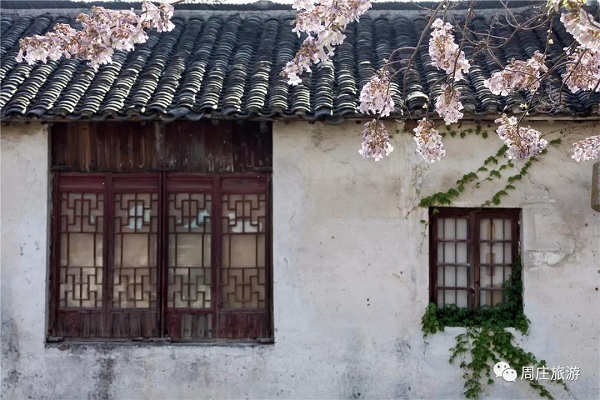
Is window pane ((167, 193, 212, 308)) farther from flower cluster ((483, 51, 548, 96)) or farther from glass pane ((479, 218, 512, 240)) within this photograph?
flower cluster ((483, 51, 548, 96))

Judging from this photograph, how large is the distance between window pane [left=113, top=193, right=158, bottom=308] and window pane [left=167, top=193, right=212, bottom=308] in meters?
0.19

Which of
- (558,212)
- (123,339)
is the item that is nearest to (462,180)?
(558,212)

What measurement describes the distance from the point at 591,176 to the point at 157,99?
4.49 meters

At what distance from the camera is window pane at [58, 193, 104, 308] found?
8641 millimetres

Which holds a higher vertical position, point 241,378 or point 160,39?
point 160,39

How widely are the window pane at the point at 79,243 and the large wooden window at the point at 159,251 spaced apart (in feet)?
0.04

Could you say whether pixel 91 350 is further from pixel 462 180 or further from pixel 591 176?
pixel 591 176

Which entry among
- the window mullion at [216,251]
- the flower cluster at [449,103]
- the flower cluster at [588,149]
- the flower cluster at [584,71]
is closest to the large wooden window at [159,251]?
the window mullion at [216,251]

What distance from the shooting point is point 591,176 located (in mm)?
8289

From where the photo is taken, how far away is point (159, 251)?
28.1 ft

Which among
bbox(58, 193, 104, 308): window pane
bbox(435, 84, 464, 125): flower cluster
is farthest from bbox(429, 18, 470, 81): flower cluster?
bbox(58, 193, 104, 308): window pane

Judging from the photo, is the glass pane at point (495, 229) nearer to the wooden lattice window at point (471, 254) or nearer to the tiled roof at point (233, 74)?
the wooden lattice window at point (471, 254)

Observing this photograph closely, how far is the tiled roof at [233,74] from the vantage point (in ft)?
25.8

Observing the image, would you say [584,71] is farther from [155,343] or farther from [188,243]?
[155,343]
